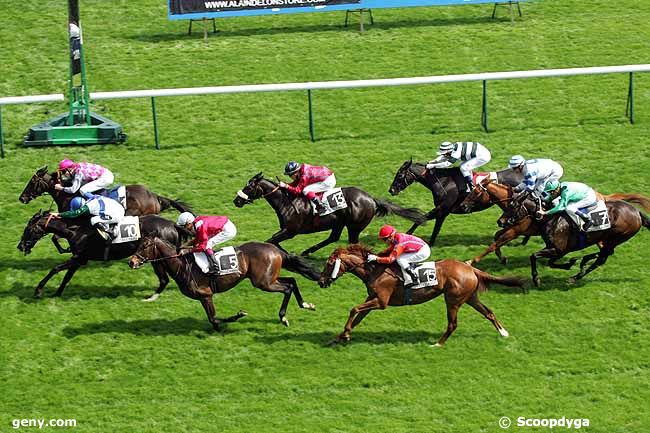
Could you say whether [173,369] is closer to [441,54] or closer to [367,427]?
[367,427]

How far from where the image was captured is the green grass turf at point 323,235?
1268 cm

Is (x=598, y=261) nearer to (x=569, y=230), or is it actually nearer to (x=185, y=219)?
(x=569, y=230)

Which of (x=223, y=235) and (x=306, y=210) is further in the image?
(x=306, y=210)

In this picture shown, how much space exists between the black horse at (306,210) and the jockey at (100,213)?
1606 millimetres

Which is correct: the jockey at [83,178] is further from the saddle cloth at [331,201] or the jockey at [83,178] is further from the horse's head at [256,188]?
the saddle cloth at [331,201]

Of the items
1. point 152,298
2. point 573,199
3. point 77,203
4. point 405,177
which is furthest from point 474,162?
point 77,203

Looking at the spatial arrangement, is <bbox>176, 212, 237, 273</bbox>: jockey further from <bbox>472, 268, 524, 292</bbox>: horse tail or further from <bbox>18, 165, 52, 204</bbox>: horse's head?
<bbox>472, 268, 524, 292</bbox>: horse tail

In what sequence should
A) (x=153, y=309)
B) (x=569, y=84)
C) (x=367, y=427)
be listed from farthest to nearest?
1. (x=569, y=84)
2. (x=153, y=309)
3. (x=367, y=427)

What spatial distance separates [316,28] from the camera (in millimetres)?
22938

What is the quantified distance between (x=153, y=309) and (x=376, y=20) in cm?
1037

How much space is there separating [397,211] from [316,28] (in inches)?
319

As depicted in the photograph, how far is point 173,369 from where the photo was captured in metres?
13.3

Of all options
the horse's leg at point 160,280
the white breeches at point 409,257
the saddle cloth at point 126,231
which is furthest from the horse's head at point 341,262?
the saddle cloth at point 126,231

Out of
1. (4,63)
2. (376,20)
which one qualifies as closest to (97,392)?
(4,63)
